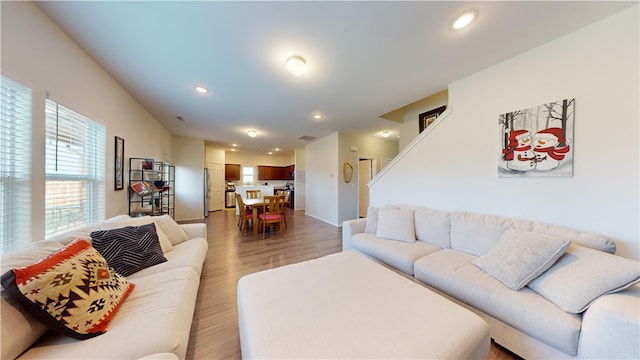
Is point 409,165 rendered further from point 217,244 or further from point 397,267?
point 217,244

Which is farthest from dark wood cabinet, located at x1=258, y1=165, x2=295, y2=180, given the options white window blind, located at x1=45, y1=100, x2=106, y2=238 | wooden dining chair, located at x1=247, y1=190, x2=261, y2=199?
white window blind, located at x1=45, y1=100, x2=106, y2=238

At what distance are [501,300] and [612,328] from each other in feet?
1.41

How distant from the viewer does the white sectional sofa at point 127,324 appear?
0.84m

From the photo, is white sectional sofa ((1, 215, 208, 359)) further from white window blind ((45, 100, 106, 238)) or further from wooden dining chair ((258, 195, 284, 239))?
wooden dining chair ((258, 195, 284, 239))

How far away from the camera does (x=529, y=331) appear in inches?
47.5

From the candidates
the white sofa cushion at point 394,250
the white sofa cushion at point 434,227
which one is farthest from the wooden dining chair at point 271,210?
the white sofa cushion at point 434,227

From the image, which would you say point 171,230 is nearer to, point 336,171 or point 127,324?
point 127,324

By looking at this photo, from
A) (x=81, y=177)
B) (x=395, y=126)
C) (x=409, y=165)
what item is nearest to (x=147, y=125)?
(x=81, y=177)

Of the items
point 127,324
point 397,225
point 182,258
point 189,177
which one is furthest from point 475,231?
point 189,177

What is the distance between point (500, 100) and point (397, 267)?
2.23 m

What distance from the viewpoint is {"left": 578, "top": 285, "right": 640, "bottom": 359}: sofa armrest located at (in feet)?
2.95

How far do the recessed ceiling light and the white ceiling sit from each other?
4cm

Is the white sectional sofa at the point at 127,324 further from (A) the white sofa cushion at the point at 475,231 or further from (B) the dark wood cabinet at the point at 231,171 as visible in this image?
(B) the dark wood cabinet at the point at 231,171

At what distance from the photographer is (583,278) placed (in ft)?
3.82
